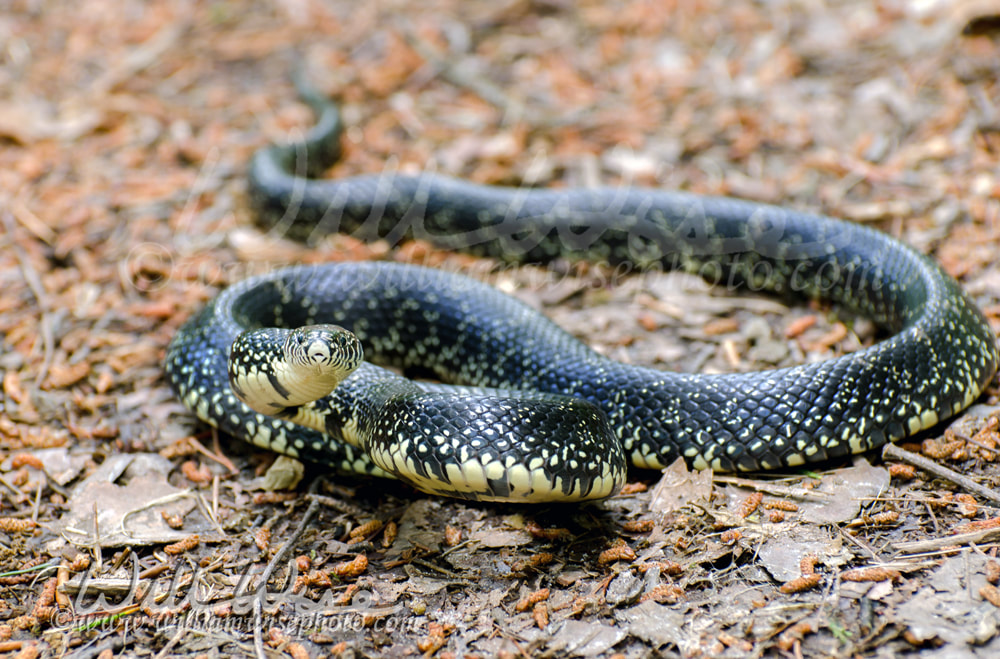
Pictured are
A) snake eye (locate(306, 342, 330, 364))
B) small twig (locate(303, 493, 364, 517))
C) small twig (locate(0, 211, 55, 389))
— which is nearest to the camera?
snake eye (locate(306, 342, 330, 364))

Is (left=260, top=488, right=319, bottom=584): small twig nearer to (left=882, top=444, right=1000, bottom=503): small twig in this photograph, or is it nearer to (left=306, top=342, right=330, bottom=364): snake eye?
(left=306, top=342, right=330, bottom=364): snake eye

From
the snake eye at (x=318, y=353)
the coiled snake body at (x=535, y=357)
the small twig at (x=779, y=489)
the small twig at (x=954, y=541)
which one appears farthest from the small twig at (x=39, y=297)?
the small twig at (x=954, y=541)

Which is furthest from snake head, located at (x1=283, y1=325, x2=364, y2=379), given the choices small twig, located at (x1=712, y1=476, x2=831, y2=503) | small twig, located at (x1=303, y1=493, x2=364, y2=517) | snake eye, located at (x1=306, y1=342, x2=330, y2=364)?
small twig, located at (x1=712, y1=476, x2=831, y2=503)

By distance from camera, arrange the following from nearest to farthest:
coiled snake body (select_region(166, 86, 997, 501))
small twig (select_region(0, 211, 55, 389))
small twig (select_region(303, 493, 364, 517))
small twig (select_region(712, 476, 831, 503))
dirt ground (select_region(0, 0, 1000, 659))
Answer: dirt ground (select_region(0, 0, 1000, 659)), coiled snake body (select_region(166, 86, 997, 501)), small twig (select_region(712, 476, 831, 503)), small twig (select_region(303, 493, 364, 517)), small twig (select_region(0, 211, 55, 389))

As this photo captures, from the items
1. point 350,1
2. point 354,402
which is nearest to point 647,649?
point 354,402

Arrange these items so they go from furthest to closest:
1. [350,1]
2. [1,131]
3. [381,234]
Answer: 1. [350,1]
2. [1,131]
3. [381,234]

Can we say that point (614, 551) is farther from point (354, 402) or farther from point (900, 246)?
point (900, 246)
